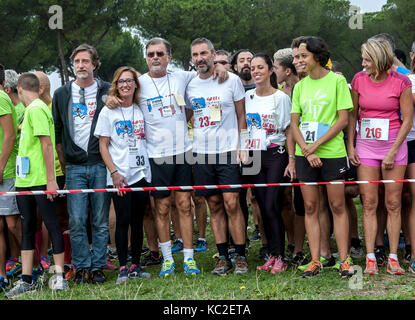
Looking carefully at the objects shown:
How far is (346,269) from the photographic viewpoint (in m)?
4.90

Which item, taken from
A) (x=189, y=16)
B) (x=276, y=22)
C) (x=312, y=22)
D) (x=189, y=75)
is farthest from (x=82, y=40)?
(x=189, y=75)

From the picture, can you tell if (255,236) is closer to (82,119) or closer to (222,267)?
(222,267)

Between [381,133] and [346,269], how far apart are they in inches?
50.0

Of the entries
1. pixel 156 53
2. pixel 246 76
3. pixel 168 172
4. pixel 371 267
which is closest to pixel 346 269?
pixel 371 267

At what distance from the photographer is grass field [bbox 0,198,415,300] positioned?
Answer: 4.26m

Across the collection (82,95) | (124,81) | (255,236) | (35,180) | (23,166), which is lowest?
(255,236)

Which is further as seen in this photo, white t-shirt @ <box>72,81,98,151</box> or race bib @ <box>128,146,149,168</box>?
white t-shirt @ <box>72,81,98,151</box>

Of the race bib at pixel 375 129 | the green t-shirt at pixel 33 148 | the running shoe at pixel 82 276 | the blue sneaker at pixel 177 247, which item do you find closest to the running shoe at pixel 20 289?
the running shoe at pixel 82 276

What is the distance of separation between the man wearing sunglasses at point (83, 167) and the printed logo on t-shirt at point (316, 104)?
1955mm

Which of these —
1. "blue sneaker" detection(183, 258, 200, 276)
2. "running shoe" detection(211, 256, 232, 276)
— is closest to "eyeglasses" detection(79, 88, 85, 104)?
"blue sneaker" detection(183, 258, 200, 276)

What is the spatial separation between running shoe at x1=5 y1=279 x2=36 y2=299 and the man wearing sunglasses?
0.47m

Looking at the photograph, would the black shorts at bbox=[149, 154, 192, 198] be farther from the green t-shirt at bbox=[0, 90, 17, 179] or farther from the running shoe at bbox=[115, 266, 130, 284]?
the green t-shirt at bbox=[0, 90, 17, 179]

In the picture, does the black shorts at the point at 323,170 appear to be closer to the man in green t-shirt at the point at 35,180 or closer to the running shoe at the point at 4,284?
the man in green t-shirt at the point at 35,180

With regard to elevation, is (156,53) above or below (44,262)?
above
